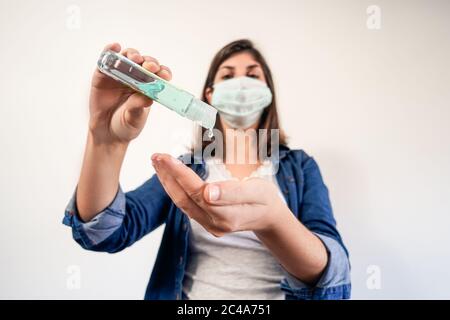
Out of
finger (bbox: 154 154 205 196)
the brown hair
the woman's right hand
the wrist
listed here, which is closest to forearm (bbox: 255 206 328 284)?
the wrist

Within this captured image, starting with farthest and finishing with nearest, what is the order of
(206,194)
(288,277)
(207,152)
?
1. (207,152)
2. (288,277)
3. (206,194)

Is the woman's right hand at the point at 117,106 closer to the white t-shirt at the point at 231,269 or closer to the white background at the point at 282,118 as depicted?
the white t-shirt at the point at 231,269

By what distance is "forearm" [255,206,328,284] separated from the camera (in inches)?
14.5

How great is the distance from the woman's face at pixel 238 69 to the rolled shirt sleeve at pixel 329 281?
0.39 m

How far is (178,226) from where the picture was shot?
0.61 metres

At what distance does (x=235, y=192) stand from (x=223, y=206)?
0.06 ft

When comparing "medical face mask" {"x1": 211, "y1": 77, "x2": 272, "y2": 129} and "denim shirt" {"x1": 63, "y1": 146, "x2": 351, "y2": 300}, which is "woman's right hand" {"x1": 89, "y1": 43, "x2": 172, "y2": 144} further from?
"medical face mask" {"x1": 211, "y1": 77, "x2": 272, "y2": 129}

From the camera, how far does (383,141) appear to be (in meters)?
0.79

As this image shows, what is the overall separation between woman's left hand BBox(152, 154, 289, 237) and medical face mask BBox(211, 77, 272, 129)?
327 millimetres

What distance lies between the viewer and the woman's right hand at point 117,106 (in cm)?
37

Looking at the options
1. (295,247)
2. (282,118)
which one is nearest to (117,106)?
(295,247)

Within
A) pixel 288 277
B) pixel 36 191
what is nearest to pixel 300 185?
pixel 288 277

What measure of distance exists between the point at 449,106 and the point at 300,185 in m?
0.49

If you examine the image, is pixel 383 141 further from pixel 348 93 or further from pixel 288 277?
pixel 288 277
